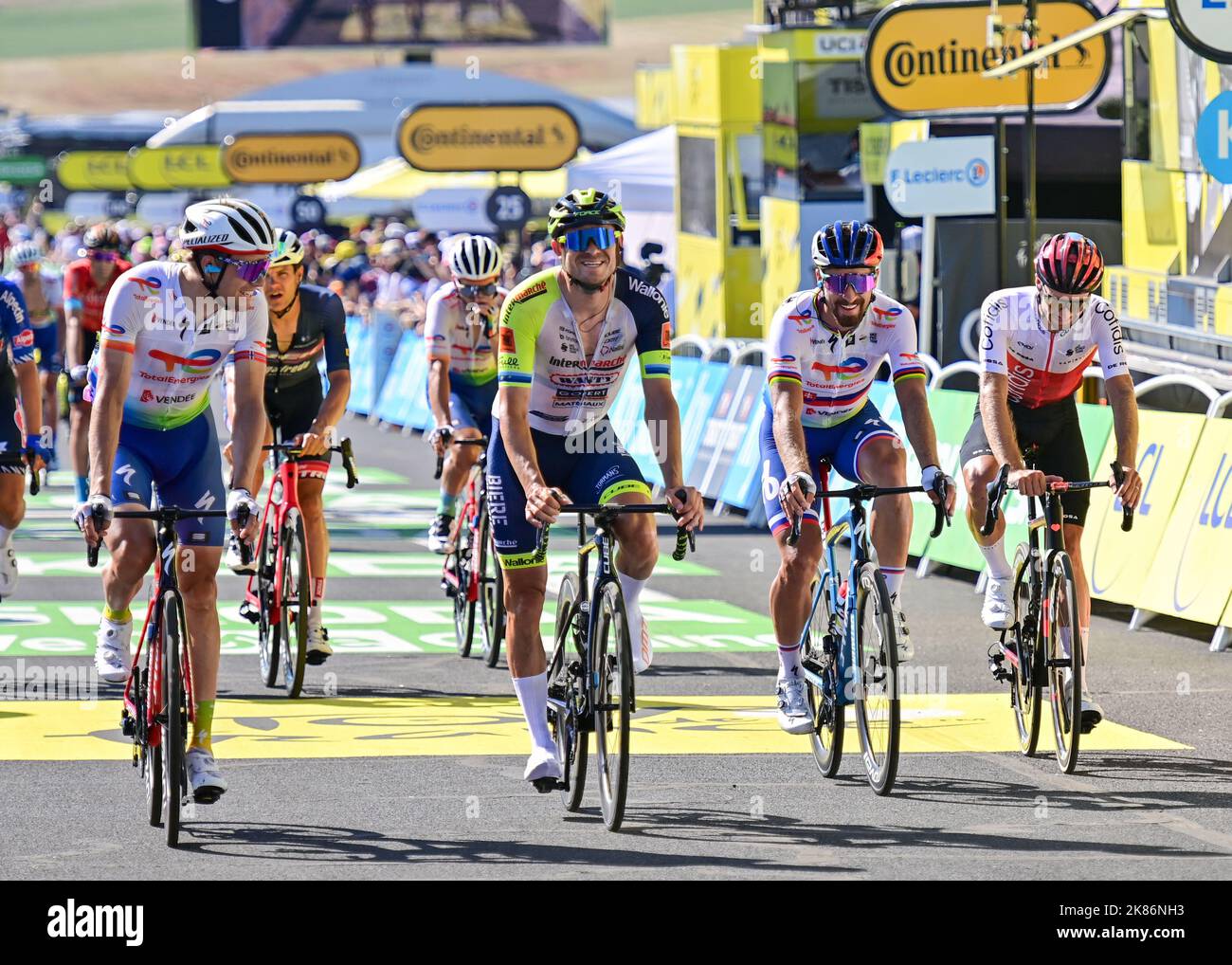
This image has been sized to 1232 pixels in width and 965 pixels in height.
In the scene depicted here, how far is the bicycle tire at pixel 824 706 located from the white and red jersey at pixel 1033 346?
136cm

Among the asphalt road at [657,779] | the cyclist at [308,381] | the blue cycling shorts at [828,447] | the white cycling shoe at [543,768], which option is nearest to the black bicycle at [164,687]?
the asphalt road at [657,779]

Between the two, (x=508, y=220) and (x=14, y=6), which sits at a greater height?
(x=14, y=6)

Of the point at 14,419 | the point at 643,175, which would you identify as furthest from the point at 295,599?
the point at 643,175

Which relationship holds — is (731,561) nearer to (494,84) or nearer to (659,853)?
(659,853)

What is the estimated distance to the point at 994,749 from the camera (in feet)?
29.2

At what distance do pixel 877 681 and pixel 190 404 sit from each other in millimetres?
2651

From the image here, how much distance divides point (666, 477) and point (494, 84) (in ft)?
214

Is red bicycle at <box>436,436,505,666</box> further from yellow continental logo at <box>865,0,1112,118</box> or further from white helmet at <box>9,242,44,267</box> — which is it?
white helmet at <box>9,242,44,267</box>

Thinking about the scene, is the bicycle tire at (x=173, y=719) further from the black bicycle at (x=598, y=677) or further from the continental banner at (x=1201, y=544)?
the continental banner at (x=1201, y=544)

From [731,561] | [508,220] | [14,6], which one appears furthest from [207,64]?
[731,561]

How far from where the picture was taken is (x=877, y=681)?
787 centimetres

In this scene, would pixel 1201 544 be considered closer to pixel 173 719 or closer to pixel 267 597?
pixel 267 597

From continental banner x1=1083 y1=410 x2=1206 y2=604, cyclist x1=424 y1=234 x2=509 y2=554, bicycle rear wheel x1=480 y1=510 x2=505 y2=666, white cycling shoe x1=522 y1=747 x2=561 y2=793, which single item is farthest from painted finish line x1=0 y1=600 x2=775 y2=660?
white cycling shoe x1=522 y1=747 x2=561 y2=793
